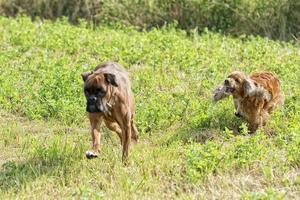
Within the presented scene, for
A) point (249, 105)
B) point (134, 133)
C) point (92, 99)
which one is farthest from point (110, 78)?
point (249, 105)

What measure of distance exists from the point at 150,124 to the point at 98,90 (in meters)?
1.77

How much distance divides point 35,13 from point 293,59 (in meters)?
7.31

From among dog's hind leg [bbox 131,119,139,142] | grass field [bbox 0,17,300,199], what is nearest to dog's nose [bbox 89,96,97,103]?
grass field [bbox 0,17,300,199]

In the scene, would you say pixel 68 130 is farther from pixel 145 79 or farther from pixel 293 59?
pixel 293 59

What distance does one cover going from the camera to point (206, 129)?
893 cm

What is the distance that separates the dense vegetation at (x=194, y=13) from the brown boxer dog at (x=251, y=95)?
Result: 235 inches

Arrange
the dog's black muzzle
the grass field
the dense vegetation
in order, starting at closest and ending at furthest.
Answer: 1. the grass field
2. the dog's black muzzle
3. the dense vegetation

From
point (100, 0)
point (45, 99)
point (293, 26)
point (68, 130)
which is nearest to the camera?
point (68, 130)

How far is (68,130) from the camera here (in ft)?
30.3

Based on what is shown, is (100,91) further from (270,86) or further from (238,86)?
(270,86)

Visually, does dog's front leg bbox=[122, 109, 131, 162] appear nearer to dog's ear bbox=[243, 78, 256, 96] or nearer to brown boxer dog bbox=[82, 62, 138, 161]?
brown boxer dog bbox=[82, 62, 138, 161]

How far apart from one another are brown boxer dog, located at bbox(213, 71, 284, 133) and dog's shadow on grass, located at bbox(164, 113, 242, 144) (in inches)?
9.9

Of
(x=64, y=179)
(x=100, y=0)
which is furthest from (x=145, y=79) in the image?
(x=100, y=0)

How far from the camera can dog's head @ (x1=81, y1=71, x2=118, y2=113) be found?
7.47 metres
